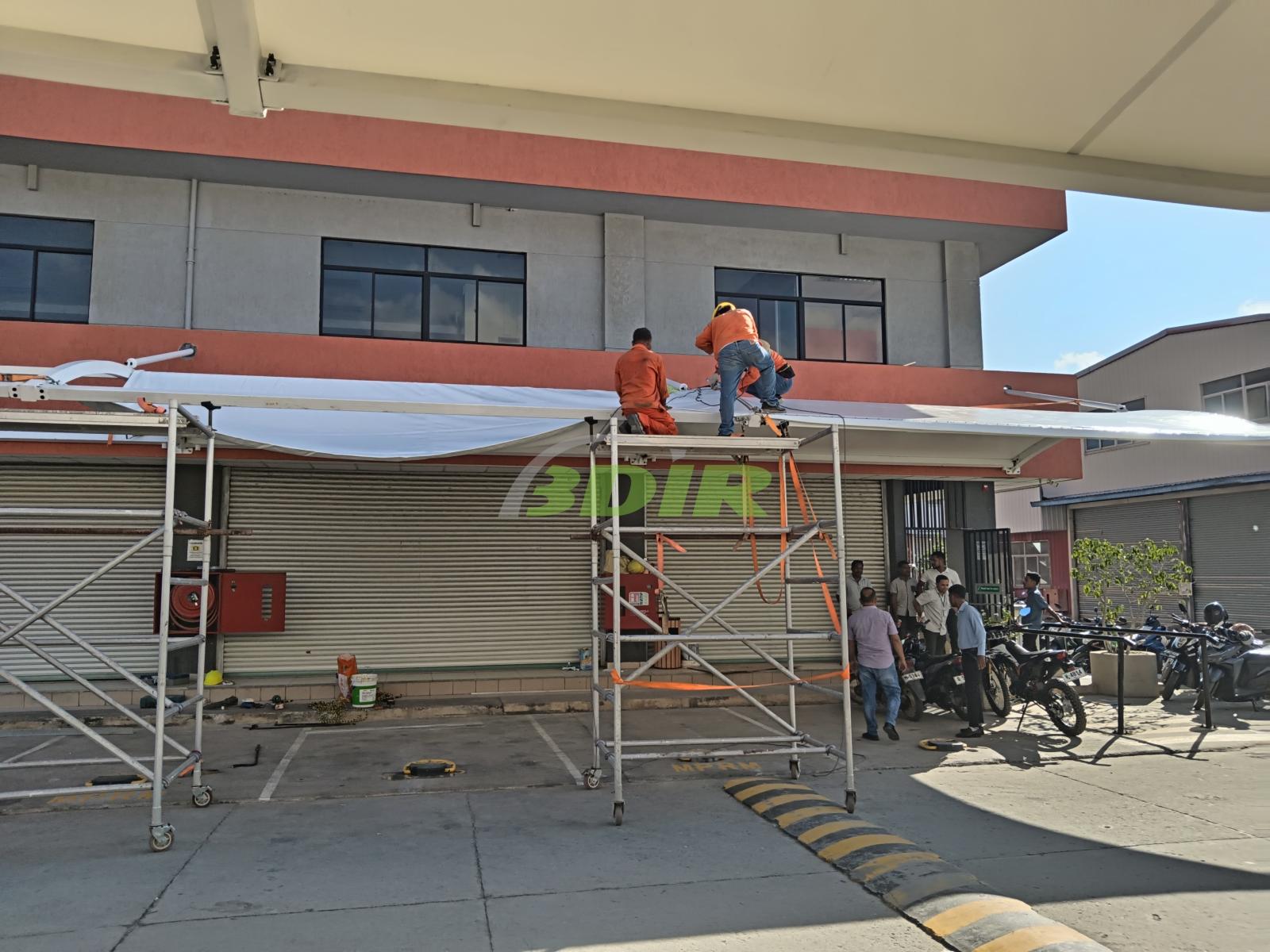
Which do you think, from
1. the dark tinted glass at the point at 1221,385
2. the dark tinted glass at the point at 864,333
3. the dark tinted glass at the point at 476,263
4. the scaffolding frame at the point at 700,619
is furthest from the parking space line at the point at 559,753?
the dark tinted glass at the point at 1221,385

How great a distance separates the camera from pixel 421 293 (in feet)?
43.7

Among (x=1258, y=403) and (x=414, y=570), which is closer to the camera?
(x=414, y=570)

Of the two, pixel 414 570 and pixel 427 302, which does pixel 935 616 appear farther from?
pixel 427 302

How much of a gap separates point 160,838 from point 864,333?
12.3 metres

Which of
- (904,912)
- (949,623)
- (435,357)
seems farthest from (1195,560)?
(904,912)

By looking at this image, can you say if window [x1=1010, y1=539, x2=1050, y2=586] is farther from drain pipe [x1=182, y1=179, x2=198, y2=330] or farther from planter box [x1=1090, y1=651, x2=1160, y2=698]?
drain pipe [x1=182, y1=179, x2=198, y2=330]

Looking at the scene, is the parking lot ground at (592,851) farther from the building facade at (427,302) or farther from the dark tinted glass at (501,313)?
the dark tinted glass at (501,313)

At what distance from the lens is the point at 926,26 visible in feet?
10.0

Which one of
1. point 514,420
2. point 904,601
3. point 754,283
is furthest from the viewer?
point 754,283

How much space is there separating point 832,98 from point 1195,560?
25158mm

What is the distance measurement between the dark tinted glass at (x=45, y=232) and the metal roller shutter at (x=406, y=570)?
3.72 m

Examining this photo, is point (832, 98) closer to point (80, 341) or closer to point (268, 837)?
point (268, 837)

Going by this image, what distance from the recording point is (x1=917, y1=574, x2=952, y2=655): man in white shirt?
1266 centimetres


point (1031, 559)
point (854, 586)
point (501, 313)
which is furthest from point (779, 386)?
point (1031, 559)
